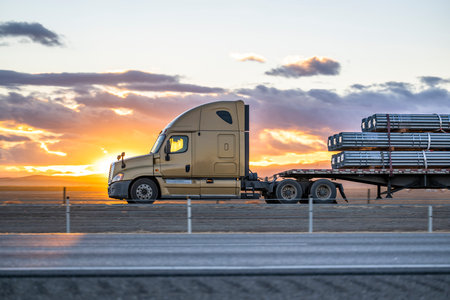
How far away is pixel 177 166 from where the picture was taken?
947 inches

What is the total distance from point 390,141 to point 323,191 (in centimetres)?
450

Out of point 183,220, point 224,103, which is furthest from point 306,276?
point 224,103

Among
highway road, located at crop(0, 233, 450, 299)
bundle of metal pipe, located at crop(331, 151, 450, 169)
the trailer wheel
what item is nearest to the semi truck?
the trailer wheel

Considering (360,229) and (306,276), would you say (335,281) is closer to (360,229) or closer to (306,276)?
(306,276)

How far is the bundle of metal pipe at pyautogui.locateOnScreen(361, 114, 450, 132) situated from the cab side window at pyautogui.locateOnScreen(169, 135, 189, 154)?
944 cm

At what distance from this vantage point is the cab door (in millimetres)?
23984

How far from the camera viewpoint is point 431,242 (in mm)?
14398

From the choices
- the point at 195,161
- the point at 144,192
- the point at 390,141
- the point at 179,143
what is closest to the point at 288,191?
the point at 195,161

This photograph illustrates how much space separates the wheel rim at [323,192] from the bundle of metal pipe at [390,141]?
104 inches

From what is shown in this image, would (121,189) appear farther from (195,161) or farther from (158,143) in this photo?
(195,161)

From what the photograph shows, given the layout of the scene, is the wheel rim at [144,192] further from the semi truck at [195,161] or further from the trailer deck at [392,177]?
the trailer deck at [392,177]

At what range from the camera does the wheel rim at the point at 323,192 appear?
1014 inches

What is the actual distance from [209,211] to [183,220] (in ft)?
11.9

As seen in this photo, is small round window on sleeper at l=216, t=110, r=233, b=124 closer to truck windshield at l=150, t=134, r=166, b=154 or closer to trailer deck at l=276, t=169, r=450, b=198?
truck windshield at l=150, t=134, r=166, b=154
